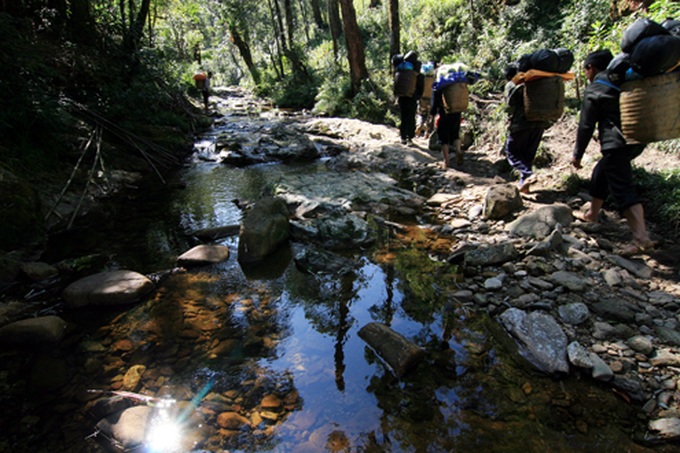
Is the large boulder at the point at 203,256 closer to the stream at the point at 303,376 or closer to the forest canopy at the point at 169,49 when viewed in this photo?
the stream at the point at 303,376

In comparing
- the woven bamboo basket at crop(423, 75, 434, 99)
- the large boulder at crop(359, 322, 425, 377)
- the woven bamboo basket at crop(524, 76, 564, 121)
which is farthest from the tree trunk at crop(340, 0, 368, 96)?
the large boulder at crop(359, 322, 425, 377)

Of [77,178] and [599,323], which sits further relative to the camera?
[77,178]

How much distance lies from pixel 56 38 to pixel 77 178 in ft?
16.7

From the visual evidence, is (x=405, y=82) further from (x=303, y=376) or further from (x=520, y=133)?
(x=303, y=376)

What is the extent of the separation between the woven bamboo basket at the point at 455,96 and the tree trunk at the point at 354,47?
Result: 8489mm

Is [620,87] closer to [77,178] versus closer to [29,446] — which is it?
[29,446]

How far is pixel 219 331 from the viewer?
3.59 metres

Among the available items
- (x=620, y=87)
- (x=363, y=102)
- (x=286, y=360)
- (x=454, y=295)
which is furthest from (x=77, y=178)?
(x=363, y=102)

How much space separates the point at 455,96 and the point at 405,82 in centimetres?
189

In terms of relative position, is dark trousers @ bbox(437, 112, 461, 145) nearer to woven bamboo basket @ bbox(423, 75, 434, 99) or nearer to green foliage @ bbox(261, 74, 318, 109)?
woven bamboo basket @ bbox(423, 75, 434, 99)

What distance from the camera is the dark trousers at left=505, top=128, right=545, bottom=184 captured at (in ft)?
18.7

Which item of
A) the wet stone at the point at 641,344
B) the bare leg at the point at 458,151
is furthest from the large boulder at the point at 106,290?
the bare leg at the point at 458,151

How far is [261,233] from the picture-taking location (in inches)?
198

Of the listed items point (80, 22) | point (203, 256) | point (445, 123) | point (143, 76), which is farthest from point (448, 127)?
point (80, 22)
